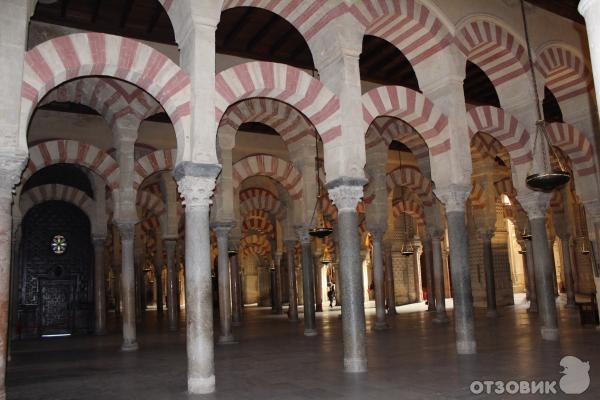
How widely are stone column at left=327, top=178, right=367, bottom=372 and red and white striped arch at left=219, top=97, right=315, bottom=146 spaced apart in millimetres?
3317

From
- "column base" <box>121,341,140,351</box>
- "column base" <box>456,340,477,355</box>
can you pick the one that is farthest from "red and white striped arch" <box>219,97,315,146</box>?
"column base" <box>456,340,477,355</box>

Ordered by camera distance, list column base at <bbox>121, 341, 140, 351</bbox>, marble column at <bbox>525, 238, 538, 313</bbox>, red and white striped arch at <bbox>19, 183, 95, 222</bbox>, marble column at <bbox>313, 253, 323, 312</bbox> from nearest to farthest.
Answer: column base at <bbox>121, 341, 140, 351</bbox>
red and white striped arch at <bbox>19, 183, 95, 222</bbox>
marble column at <bbox>525, 238, 538, 313</bbox>
marble column at <bbox>313, 253, 323, 312</bbox>

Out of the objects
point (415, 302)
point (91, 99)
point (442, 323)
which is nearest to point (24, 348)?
point (91, 99)

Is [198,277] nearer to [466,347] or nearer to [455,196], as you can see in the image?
[466,347]

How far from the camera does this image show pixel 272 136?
11.7m

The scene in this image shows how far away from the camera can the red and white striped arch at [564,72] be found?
7555 millimetres

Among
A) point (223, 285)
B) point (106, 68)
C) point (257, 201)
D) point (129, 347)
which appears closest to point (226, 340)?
point (223, 285)

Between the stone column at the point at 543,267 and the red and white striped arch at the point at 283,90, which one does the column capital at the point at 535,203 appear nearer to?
the stone column at the point at 543,267

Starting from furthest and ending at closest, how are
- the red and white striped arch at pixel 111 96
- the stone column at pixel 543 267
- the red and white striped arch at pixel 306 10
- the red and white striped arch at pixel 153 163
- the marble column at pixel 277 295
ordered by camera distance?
1. the marble column at pixel 277 295
2. the red and white striped arch at pixel 153 163
3. the red and white striped arch at pixel 111 96
4. the stone column at pixel 543 267
5. the red and white striped arch at pixel 306 10

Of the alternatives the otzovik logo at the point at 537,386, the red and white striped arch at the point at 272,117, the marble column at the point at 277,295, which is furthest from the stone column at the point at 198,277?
the marble column at the point at 277,295

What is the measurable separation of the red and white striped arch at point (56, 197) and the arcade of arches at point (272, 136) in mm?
44

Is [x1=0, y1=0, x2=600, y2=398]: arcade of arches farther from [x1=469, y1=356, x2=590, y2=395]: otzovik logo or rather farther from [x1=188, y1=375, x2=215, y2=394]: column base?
[x1=469, y1=356, x2=590, y2=395]: otzovik logo

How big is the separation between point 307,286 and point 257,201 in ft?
17.2

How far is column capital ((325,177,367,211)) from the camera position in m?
5.38
